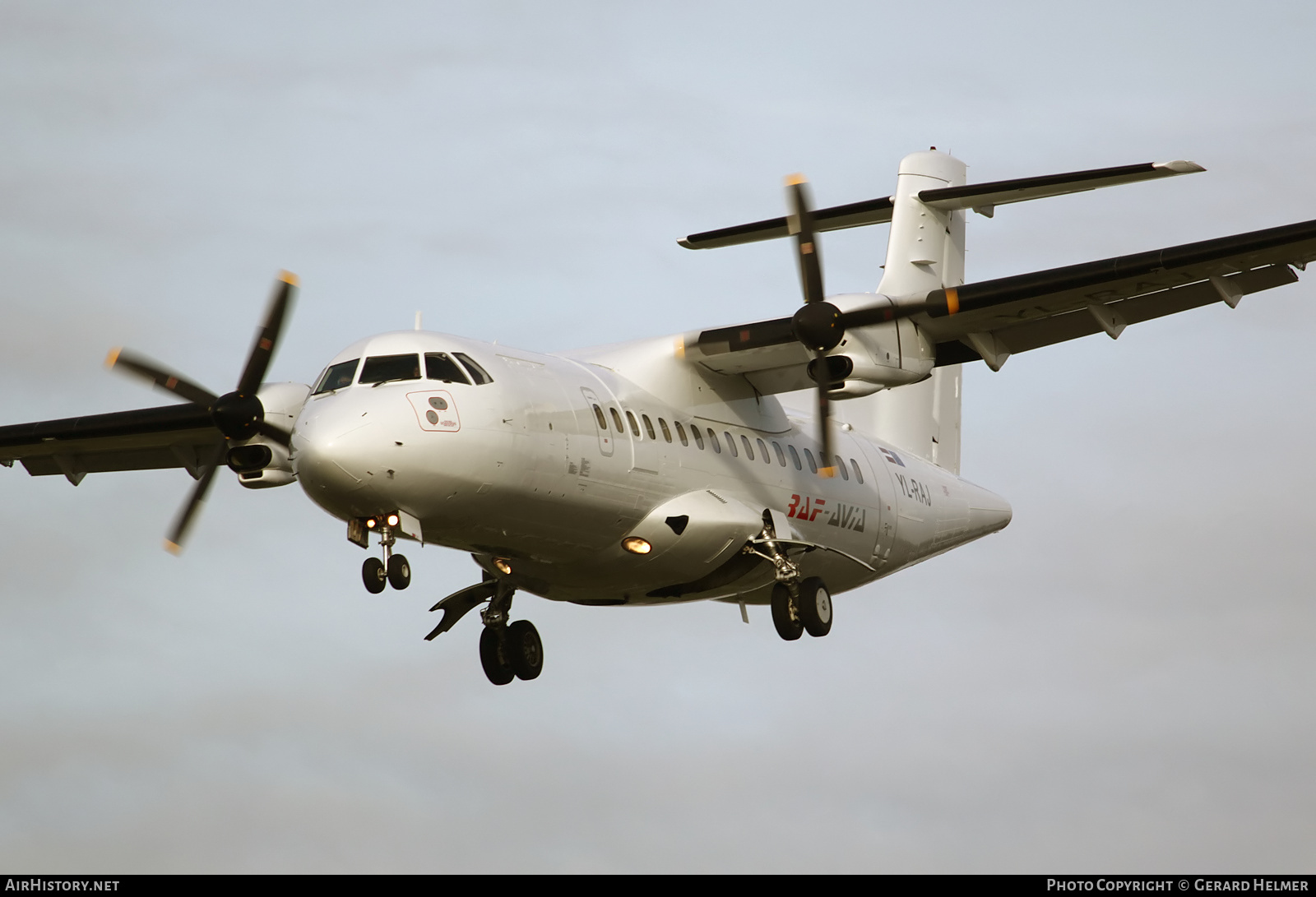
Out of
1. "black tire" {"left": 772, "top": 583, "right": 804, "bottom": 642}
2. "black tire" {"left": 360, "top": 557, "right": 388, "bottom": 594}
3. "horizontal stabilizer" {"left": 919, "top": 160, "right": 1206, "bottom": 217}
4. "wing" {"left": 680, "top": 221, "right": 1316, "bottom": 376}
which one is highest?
"horizontal stabilizer" {"left": 919, "top": 160, "right": 1206, "bottom": 217}

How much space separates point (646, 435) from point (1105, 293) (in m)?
5.34

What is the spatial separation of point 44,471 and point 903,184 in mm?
12263

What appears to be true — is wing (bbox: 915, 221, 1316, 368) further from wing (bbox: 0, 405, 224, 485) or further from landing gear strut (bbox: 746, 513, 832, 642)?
wing (bbox: 0, 405, 224, 485)

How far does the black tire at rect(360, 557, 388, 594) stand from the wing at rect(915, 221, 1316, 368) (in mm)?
6751

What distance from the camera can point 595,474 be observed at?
17703 mm

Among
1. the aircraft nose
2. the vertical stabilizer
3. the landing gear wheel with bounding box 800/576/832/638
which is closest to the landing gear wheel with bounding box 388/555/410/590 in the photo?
the aircraft nose

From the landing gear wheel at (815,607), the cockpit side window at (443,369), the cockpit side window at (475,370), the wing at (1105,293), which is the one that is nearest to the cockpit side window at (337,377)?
the cockpit side window at (443,369)

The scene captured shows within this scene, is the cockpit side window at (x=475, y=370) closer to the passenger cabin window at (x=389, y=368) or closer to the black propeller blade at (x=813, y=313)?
the passenger cabin window at (x=389, y=368)

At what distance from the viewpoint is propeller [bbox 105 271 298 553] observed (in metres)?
17.8

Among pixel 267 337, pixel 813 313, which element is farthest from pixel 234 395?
pixel 813 313

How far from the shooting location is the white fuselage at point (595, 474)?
52.4ft

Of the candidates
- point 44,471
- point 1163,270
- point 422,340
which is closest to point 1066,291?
point 1163,270

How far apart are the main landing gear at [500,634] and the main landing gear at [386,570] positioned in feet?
12.4
